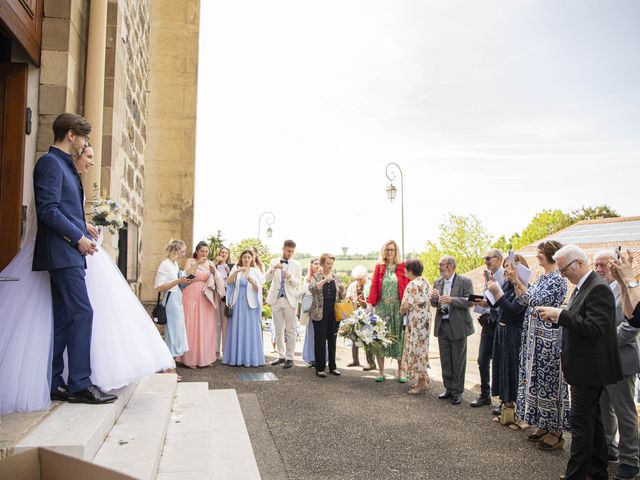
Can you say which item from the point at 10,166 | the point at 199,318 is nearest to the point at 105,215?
the point at 10,166

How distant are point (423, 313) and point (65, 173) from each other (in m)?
5.57

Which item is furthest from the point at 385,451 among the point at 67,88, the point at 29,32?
the point at 29,32

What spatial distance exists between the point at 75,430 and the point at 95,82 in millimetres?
3483

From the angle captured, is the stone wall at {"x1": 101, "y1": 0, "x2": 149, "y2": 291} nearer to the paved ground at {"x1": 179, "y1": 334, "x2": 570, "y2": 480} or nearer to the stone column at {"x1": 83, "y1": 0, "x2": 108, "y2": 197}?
the stone column at {"x1": 83, "y1": 0, "x2": 108, "y2": 197}

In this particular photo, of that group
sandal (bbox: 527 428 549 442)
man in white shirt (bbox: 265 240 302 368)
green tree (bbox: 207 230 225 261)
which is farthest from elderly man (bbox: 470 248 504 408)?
green tree (bbox: 207 230 225 261)

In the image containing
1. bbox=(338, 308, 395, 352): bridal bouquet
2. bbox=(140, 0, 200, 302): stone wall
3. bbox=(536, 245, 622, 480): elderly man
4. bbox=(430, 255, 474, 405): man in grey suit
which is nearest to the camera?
bbox=(536, 245, 622, 480): elderly man

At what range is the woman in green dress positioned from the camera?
816 cm

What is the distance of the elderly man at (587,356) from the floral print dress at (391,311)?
164 inches

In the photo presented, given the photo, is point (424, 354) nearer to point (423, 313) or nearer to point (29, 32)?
point (423, 313)

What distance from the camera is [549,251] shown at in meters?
4.95

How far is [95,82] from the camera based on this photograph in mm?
4887

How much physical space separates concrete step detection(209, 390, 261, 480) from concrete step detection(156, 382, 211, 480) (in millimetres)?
126

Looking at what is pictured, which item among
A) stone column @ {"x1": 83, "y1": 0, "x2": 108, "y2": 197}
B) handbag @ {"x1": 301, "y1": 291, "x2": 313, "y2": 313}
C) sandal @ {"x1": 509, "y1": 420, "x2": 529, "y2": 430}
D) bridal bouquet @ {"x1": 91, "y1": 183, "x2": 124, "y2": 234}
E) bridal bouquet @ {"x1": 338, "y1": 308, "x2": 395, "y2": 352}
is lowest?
sandal @ {"x1": 509, "y1": 420, "x2": 529, "y2": 430}

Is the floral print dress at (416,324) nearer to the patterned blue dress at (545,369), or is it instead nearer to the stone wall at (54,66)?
the patterned blue dress at (545,369)
